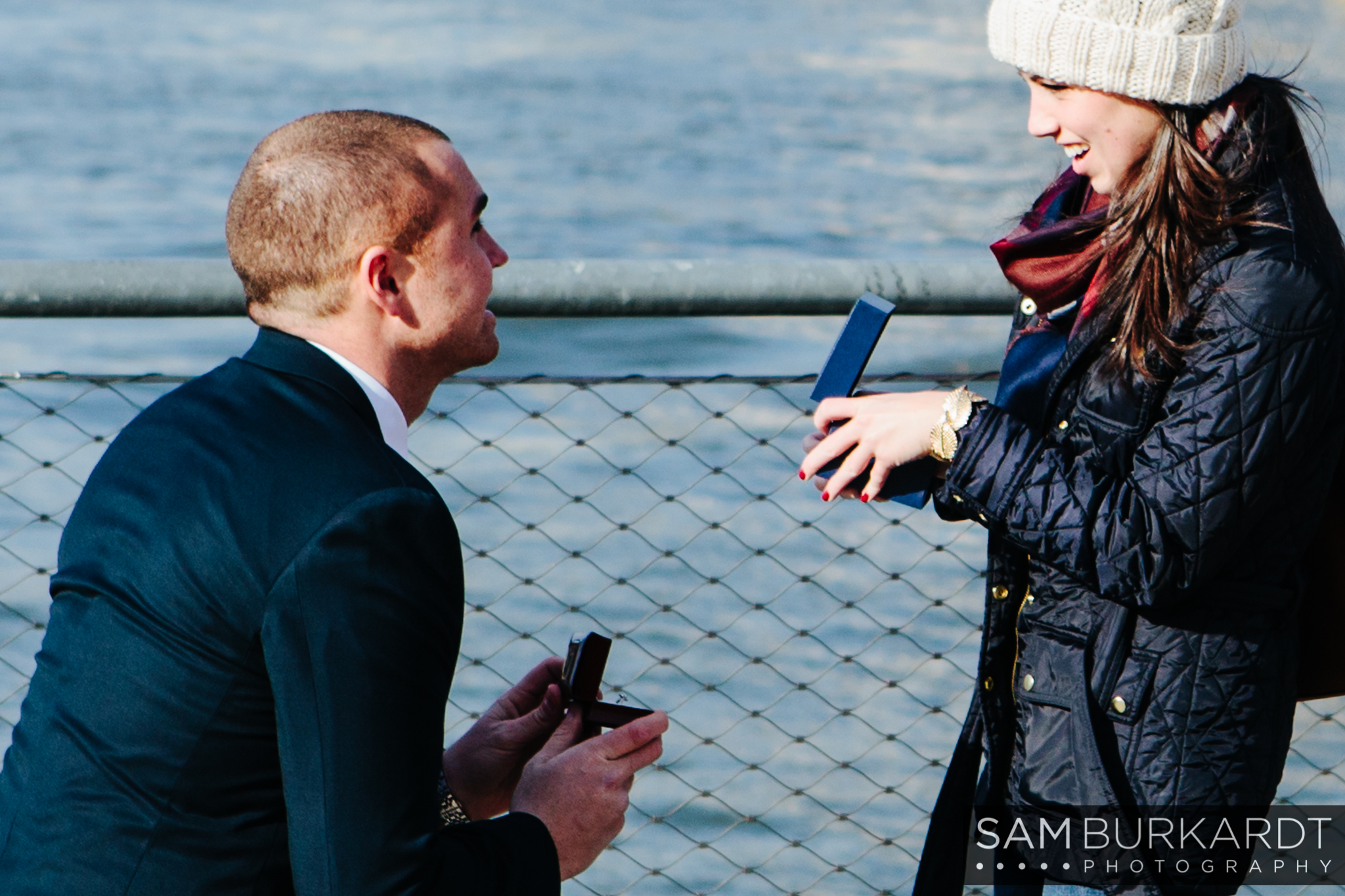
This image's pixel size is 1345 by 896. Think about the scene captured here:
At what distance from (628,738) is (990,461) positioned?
0.53 metres

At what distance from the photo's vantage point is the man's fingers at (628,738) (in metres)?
1.76

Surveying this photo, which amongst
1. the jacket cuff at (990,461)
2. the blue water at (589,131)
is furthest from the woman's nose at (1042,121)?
the blue water at (589,131)

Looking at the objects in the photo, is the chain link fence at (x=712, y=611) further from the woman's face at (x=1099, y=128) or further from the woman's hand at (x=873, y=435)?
the woman's face at (x=1099, y=128)

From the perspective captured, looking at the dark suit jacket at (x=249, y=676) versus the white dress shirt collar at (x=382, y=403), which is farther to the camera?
the white dress shirt collar at (x=382, y=403)

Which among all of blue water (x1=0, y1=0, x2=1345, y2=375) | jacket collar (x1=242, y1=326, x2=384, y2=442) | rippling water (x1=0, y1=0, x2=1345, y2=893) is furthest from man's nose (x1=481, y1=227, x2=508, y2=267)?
blue water (x1=0, y1=0, x2=1345, y2=375)

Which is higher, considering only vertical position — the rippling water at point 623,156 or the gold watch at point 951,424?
the gold watch at point 951,424

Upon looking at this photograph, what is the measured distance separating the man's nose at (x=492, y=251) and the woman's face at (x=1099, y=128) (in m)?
0.66

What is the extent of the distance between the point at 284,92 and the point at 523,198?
481 cm

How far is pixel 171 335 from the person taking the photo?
867 cm

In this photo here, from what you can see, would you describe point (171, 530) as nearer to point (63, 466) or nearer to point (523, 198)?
point (63, 466)

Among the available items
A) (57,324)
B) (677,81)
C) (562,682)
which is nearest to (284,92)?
(677,81)

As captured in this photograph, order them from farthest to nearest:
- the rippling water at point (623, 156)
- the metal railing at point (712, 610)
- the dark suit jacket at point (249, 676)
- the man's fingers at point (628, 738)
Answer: the rippling water at point (623, 156) < the metal railing at point (712, 610) < the man's fingers at point (628, 738) < the dark suit jacket at point (249, 676)

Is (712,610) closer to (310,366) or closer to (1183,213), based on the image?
(1183,213)

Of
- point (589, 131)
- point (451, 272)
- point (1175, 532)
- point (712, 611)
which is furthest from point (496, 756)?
point (589, 131)
